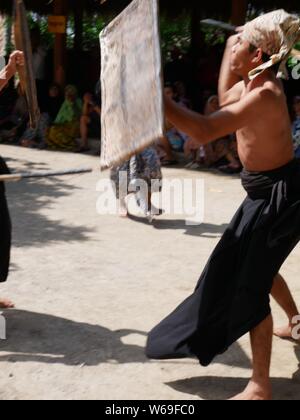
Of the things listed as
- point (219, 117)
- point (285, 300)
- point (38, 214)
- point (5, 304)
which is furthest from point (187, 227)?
point (219, 117)

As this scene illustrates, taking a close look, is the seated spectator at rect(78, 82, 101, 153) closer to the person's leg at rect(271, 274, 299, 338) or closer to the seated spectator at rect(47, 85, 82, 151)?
the seated spectator at rect(47, 85, 82, 151)

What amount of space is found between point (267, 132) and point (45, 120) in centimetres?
863

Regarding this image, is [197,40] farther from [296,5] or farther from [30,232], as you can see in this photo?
[30,232]

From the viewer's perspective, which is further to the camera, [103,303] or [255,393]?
[103,303]

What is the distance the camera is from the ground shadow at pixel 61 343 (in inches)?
143

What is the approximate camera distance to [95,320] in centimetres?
413

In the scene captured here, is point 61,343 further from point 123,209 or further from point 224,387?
point 123,209

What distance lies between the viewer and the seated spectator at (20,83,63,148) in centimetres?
1120

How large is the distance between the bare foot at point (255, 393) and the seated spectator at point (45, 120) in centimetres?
834

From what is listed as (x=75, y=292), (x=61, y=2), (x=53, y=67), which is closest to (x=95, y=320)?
(x=75, y=292)

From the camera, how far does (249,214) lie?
10.5 feet

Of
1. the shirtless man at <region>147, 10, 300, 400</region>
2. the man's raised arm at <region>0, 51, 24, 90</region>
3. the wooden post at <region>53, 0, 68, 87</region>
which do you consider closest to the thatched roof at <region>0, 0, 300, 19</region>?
the wooden post at <region>53, 0, 68, 87</region>

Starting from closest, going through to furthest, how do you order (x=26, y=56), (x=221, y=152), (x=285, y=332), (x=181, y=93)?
(x=26, y=56), (x=285, y=332), (x=221, y=152), (x=181, y=93)
